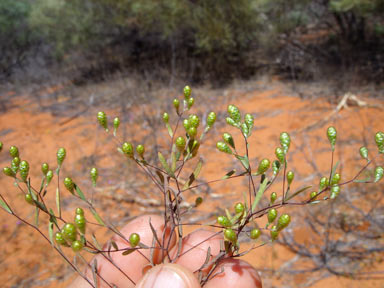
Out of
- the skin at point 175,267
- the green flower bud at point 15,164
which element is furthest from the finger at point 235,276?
Result: the green flower bud at point 15,164

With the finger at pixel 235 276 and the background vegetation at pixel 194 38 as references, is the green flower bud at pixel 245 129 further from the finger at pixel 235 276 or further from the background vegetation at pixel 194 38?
the background vegetation at pixel 194 38

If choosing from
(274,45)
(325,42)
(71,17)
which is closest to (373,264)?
(274,45)

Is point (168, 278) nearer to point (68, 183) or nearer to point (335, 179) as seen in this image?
point (68, 183)

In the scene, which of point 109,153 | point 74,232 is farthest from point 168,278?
point 109,153

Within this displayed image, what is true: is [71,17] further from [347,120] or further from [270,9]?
[347,120]

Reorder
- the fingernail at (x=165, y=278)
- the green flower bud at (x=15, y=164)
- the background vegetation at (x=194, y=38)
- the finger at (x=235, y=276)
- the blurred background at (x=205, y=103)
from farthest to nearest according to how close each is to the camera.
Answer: the background vegetation at (x=194, y=38)
the blurred background at (x=205, y=103)
the finger at (x=235, y=276)
the fingernail at (x=165, y=278)
the green flower bud at (x=15, y=164)
